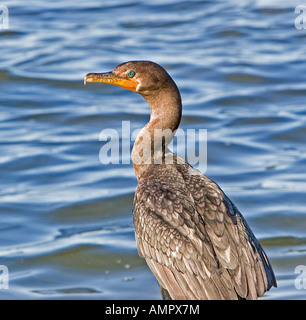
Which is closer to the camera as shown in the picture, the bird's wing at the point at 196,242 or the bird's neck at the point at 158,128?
the bird's wing at the point at 196,242

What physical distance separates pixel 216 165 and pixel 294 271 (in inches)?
130

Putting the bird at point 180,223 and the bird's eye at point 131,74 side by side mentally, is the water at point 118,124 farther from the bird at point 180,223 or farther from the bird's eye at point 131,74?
the bird's eye at point 131,74

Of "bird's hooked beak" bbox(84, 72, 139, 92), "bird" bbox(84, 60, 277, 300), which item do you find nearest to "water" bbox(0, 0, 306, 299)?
"bird" bbox(84, 60, 277, 300)

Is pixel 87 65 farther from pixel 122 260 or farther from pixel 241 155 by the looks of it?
pixel 122 260

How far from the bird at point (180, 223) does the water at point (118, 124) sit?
172 cm

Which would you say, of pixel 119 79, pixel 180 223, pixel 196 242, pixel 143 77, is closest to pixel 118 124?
pixel 119 79

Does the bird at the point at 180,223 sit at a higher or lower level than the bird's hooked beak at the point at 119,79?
lower

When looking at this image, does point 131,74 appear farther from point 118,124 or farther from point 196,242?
point 118,124

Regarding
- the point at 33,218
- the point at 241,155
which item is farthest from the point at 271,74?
the point at 33,218

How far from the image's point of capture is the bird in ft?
19.5

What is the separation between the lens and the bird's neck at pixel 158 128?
705cm

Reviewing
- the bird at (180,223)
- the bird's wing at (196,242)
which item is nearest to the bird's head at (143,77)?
the bird at (180,223)

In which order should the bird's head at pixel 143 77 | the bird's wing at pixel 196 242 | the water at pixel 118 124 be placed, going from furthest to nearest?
the water at pixel 118 124 → the bird's head at pixel 143 77 → the bird's wing at pixel 196 242

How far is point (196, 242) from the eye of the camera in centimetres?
607
